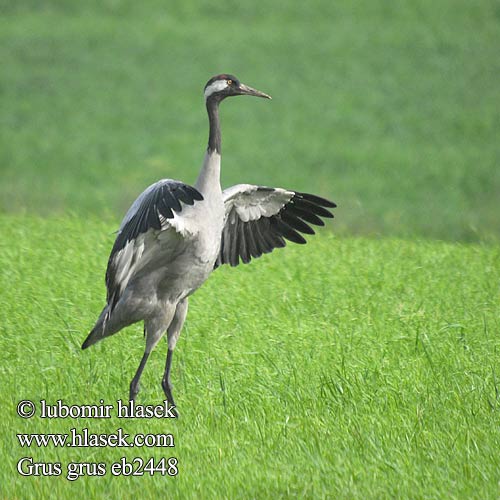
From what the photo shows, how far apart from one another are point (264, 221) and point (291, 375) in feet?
4.93

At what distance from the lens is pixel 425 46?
26.7m

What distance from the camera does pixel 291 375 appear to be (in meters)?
7.24

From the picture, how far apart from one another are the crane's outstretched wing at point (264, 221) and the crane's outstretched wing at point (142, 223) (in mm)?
1396

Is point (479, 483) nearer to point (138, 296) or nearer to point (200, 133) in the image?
point (138, 296)

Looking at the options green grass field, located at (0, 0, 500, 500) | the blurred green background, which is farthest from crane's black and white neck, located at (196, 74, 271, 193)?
the blurred green background

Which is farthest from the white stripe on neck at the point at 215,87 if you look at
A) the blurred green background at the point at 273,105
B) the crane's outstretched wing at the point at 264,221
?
the blurred green background at the point at 273,105

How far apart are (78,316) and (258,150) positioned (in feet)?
43.0

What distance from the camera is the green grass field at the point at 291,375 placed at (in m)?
5.48

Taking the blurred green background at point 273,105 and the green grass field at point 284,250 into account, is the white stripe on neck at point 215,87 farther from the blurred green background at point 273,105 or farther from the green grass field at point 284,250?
the blurred green background at point 273,105

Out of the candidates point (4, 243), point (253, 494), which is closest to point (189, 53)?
point (4, 243)

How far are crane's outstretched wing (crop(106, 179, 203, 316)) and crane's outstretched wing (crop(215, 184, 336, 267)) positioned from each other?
1.40 m

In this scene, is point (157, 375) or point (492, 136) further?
point (492, 136)

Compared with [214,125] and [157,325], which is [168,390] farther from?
[214,125]

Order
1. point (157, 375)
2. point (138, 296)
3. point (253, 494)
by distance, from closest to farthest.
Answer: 1. point (253, 494)
2. point (138, 296)
3. point (157, 375)
